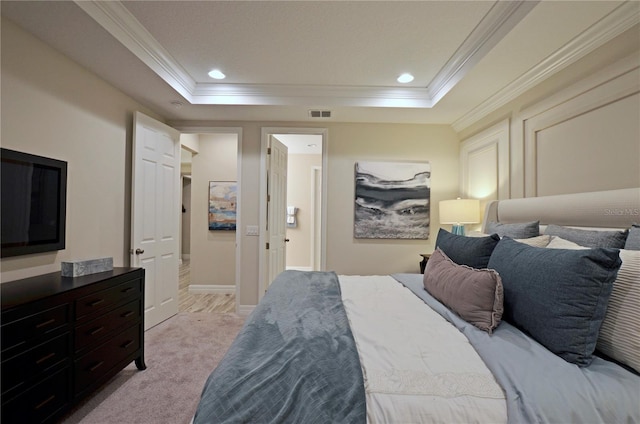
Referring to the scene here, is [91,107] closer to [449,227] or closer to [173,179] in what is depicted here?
[173,179]

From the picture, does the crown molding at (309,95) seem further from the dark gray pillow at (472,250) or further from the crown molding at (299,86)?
the dark gray pillow at (472,250)

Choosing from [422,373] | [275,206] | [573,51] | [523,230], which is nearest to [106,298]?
[422,373]

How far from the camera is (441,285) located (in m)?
1.65

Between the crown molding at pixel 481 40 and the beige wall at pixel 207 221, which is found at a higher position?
the crown molding at pixel 481 40

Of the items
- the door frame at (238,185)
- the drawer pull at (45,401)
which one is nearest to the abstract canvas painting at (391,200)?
the door frame at (238,185)

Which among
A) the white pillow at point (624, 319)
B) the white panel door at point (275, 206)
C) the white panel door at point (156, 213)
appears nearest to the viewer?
the white pillow at point (624, 319)

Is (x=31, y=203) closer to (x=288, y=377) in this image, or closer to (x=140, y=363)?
(x=140, y=363)

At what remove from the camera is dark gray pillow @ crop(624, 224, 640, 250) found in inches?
47.4

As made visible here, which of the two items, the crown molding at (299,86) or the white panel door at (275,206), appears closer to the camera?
the crown molding at (299,86)

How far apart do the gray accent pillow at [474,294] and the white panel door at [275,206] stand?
2.47 metres

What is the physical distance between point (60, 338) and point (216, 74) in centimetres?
247

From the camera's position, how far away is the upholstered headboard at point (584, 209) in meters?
1.47

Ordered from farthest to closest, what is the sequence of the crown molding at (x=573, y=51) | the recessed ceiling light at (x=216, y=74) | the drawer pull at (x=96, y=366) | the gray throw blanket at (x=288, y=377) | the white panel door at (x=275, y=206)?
the white panel door at (x=275, y=206) < the recessed ceiling light at (x=216, y=74) < the drawer pull at (x=96, y=366) < the crown molding at (x=573, y=51) < the gray throw blanket at (x=288, y=377)

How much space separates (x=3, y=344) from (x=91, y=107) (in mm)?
1959
